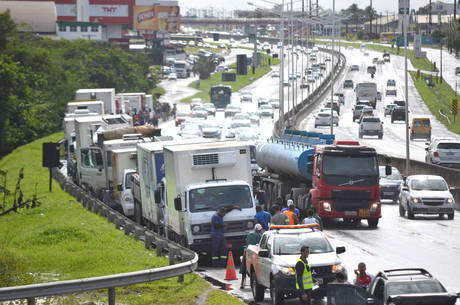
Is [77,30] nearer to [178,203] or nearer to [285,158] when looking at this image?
[285,158]

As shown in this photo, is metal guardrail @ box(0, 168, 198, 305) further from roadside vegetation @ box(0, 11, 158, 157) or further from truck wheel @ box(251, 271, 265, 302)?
roadside vegetation @ box(0, 11, 158, 157)

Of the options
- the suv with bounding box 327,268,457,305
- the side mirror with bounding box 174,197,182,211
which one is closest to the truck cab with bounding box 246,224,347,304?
the suv with bounding box 327,268,457,305

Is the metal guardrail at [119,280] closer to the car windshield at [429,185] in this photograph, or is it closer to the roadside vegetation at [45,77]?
the car windshield at [429,185]

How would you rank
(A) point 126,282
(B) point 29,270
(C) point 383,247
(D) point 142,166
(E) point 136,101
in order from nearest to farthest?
(A) point 126,282
(B) point 29,270
(C) point 383,247
(D) point 142,166
(E) point 136,101

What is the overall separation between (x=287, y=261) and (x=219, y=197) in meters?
7.19

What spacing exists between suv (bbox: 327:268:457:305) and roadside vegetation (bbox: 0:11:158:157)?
6286 centimetres

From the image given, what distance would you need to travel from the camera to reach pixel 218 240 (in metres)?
24.2

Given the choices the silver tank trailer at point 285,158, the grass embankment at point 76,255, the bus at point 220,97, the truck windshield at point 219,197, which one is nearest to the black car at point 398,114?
the bus at point 220,97

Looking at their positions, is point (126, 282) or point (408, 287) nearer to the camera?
point (408, 287)

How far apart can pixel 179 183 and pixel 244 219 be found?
81.7 inches

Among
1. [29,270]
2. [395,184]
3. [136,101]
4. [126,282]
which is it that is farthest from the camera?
[136,101]

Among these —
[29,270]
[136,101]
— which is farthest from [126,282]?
[136,101]

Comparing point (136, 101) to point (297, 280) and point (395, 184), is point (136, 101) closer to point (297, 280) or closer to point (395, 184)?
point (395, 184)

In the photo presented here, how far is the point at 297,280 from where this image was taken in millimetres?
16953
